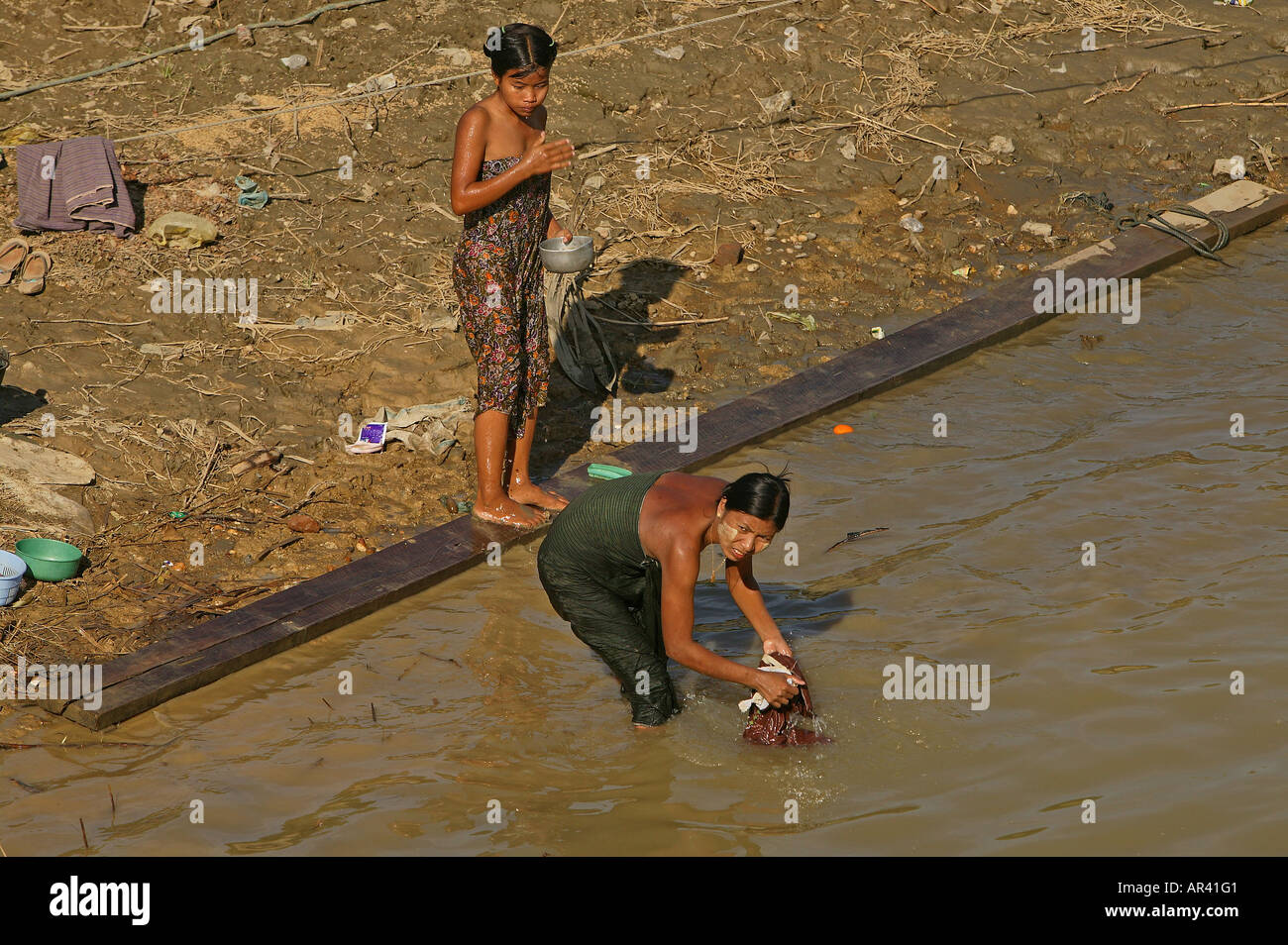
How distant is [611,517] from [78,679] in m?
1.86

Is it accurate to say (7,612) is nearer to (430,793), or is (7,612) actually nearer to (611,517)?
(430,793)

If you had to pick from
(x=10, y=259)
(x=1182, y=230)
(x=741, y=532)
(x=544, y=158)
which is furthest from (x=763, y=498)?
(x=1182, y=230)

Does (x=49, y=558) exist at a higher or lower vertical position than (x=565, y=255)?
lower

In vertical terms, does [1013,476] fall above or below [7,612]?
above

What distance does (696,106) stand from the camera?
9.09 m

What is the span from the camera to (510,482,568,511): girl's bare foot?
5.76 metres

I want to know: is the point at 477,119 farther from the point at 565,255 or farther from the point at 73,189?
the point at 73,189

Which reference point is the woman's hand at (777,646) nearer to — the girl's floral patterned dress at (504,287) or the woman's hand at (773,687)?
the woman's hand at (773,687)

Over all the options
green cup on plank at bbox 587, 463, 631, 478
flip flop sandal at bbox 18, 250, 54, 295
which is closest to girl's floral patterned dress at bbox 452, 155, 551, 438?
green cup on plank at bbox 587, 463, 631, 478

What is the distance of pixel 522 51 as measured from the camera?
5027 mm

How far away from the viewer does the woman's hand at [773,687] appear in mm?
4004

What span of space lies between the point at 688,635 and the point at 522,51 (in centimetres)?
234

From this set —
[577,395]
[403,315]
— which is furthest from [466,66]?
[577,395]

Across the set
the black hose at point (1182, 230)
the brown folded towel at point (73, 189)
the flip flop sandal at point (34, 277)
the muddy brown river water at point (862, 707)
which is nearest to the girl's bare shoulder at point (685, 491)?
the muddy brown river water at point (862, 707)
